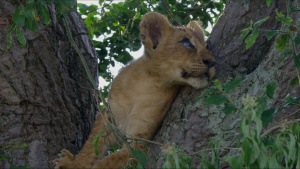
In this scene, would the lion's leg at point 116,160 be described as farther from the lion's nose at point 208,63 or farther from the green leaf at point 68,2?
the green leaf at point 68,2

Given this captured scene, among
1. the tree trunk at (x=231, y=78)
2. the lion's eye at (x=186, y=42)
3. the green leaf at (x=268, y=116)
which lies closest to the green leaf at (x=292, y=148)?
the green leaf at (x=268, y=116)

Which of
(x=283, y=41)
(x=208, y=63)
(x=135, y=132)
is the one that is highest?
(x=208, y=63)

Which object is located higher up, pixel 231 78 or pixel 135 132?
pixel 231 78

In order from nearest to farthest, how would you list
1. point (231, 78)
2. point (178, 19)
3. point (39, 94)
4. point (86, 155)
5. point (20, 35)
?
point (20, 35) → point (231, 78) → point (39, 94) → point (86, 155) → point (178, 19)

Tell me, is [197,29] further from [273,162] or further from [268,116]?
[273,162]

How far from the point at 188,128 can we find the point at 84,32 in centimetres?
166

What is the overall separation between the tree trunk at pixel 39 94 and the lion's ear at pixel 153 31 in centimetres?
74

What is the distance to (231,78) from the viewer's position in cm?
332

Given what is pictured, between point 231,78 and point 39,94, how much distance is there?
1.61m

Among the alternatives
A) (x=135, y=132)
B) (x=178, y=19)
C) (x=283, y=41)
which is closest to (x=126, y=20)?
(x=178, y=19)

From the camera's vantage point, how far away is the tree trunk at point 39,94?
3.51 meters

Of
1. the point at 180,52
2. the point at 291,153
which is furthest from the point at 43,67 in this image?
the point at 291,153

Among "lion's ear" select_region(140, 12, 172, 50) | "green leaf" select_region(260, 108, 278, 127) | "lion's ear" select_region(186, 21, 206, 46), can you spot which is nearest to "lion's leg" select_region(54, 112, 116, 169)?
"lion's ear" select_region(140, 12, 172, 50)

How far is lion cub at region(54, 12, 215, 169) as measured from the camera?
3.84 metres
